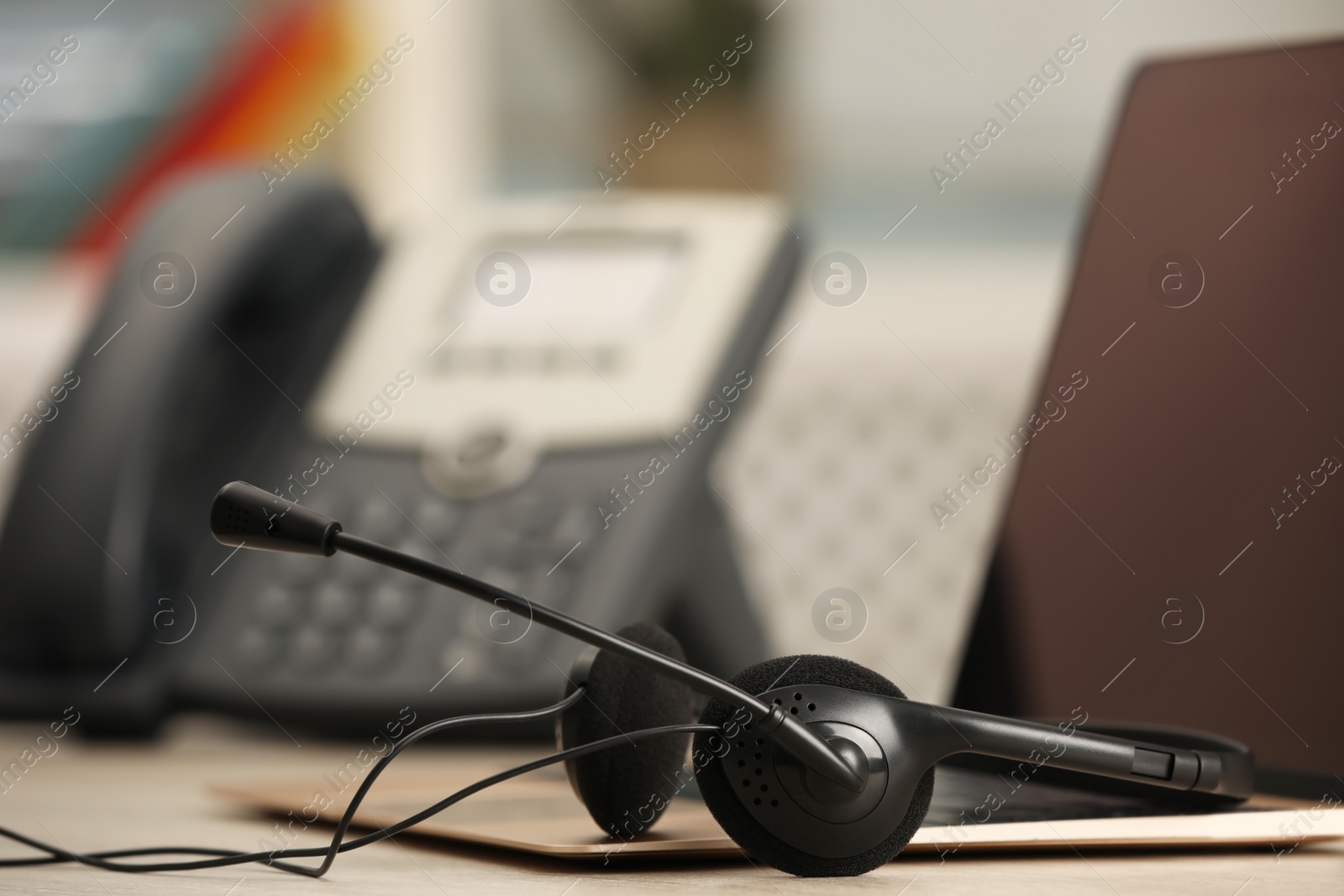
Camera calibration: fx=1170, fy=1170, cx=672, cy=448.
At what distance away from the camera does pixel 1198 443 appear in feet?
1.62

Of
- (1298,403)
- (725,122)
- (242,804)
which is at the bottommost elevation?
(242,804)

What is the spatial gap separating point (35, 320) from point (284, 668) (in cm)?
83

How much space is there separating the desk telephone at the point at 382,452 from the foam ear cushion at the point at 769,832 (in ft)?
1.00

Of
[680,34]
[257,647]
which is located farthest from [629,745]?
[680,34]

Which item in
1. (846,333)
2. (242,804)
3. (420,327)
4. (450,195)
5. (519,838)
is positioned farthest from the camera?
(450,195)

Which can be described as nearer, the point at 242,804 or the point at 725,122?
the point at 242,804

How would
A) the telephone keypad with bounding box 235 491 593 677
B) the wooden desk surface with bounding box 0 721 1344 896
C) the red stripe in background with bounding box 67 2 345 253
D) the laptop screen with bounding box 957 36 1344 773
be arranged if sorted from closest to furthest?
the wooden desk surface with bounding box 0 721 1344 896, the laptop screen with bounding box 957 36 1344 773, the telephone keypad with bounding box 235 491 593 677, the red stripe in background with bounding box 67 2 345 253

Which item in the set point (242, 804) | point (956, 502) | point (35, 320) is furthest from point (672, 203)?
point (35, 320)

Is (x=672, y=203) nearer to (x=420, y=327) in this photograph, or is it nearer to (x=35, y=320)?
(x=420, y=327)

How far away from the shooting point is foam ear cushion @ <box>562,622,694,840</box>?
325 millimetres

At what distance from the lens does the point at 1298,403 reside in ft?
1.52

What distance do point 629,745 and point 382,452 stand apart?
44 cm

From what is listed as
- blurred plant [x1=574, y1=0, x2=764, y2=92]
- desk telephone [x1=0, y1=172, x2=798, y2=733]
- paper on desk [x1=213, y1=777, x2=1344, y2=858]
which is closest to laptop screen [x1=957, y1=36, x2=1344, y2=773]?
paper on desk [x1=213, y1=777, x2=1344, y2=858]

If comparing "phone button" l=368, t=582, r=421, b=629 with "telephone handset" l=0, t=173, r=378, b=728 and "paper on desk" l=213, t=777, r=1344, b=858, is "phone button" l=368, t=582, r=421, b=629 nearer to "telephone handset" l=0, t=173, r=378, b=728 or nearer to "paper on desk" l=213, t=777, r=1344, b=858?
"telephone handset" l=0, t=173, r=378, b=728
